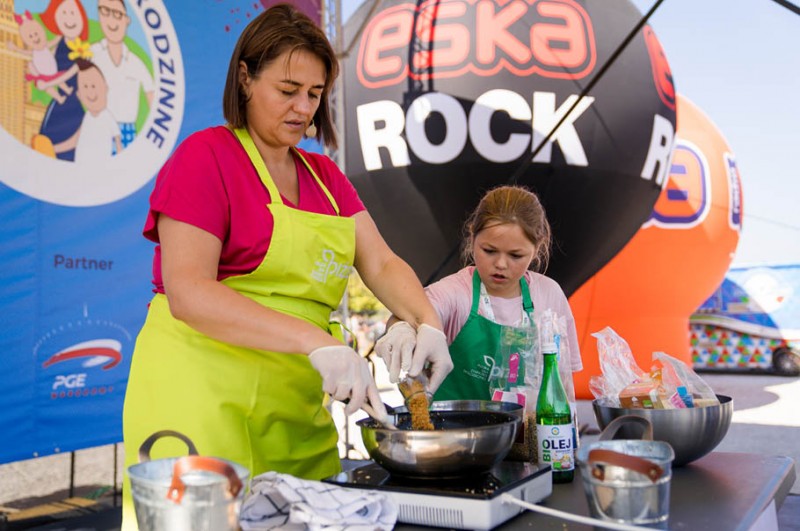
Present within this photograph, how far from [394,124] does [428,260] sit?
42.8 inches

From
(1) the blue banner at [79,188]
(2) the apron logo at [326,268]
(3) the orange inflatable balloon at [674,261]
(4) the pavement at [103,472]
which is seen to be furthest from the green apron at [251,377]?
(3) the orange inflatable balloon at [674,261]

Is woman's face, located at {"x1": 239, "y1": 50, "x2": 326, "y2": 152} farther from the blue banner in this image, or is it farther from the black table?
the blue banner

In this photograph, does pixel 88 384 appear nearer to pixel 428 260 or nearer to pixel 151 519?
pixel 151 519

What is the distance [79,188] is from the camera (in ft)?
9.48

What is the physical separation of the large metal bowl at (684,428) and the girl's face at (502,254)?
713 mm

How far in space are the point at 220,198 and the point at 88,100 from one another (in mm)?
1911

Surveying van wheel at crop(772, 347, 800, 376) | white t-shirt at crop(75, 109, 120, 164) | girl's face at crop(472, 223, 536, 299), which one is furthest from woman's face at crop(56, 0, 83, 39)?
van wheel at crop(772, 347, 800, 376)

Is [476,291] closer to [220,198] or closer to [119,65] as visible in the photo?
[220,198]

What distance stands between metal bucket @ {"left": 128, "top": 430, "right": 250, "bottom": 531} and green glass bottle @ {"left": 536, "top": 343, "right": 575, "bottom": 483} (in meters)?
0.62

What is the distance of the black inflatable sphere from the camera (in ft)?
17.7

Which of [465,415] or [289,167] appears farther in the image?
[289,167]

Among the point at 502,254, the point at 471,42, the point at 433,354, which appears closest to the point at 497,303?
the point at 502,254

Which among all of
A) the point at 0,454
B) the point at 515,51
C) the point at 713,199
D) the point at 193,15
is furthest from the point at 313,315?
the point at 713,199

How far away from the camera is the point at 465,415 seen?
1250 millimetres
